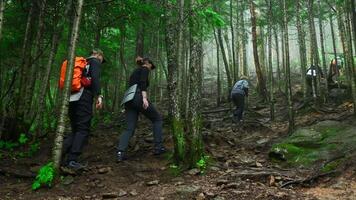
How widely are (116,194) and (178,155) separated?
5.04ft

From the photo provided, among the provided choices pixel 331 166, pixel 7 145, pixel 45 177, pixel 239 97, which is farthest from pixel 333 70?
pixel 45 177

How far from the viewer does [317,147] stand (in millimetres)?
8492

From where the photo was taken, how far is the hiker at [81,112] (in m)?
6.82

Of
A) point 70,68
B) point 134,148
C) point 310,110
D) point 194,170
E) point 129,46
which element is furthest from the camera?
point 129,46

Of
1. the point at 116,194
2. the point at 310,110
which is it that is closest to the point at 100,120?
the point at 310,110

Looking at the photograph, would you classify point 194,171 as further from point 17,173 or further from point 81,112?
point 17,173

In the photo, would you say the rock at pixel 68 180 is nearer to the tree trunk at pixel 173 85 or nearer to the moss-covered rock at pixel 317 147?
the tree trunk at pixel 173 85

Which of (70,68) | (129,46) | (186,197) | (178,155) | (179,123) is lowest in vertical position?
(186,197)

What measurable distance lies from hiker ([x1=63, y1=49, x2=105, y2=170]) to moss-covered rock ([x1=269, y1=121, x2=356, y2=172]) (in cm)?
370

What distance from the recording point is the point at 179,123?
7.00 m

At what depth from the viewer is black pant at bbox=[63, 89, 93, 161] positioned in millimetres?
6820

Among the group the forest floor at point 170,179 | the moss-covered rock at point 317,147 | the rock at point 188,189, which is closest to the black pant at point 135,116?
the forest floor at point 170,179

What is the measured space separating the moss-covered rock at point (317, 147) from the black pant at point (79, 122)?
12.1ft

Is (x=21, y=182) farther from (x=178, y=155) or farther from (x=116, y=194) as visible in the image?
(x=178, y=155)
